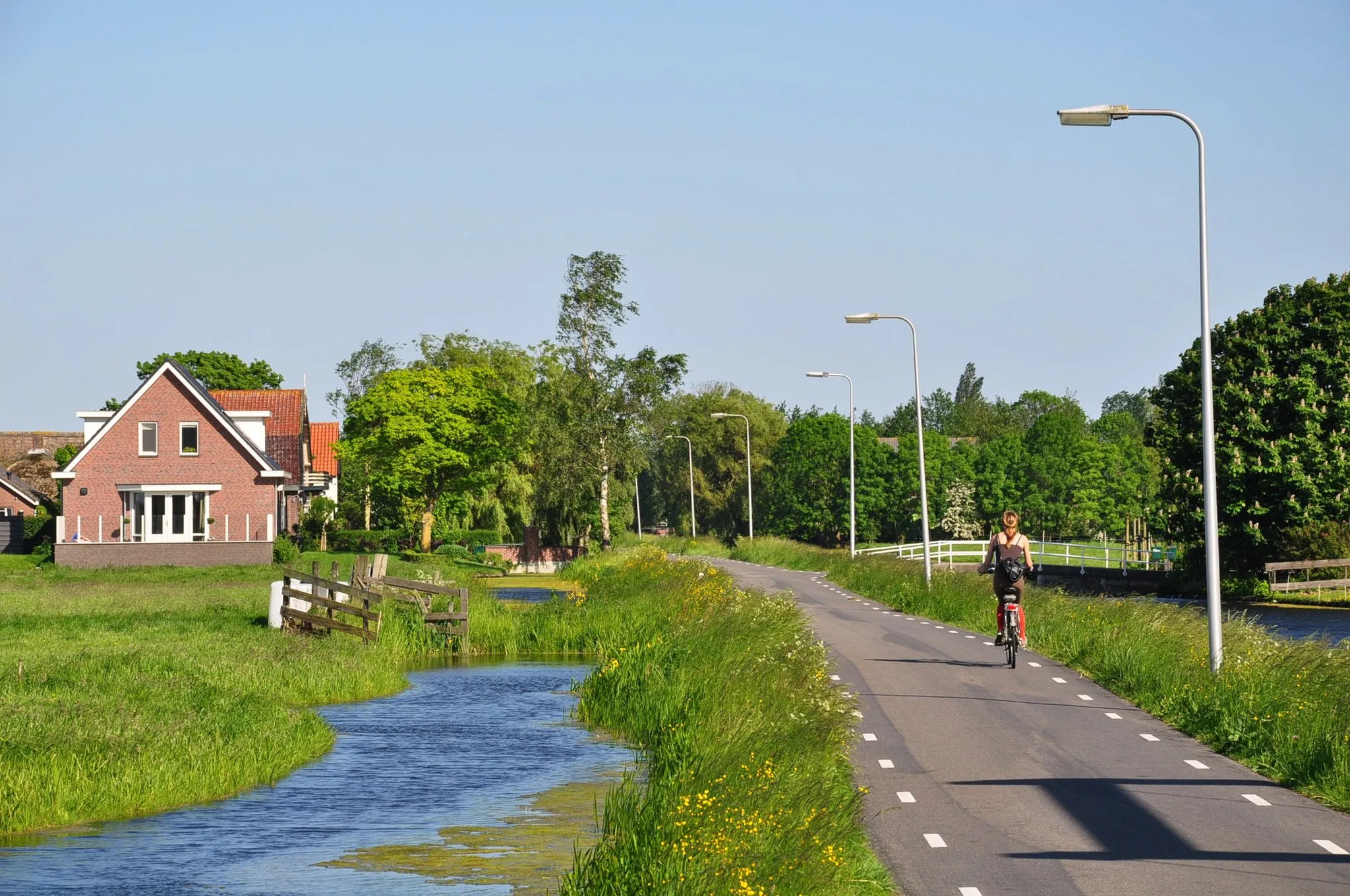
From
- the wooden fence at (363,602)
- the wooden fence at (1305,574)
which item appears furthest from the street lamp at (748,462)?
the wooden fence at (363,602)

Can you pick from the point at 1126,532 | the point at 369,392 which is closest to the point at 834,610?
the point at 369,392

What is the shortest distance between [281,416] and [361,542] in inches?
305

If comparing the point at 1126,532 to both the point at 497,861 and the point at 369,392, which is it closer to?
the point at 369,392

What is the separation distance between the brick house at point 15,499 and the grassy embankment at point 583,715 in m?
42.2

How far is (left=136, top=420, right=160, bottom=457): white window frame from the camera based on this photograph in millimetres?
57094

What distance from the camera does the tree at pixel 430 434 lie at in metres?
73.2

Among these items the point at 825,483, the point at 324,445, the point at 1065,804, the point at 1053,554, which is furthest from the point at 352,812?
the point at 825,483

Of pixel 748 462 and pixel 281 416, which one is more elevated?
pixel 281 416

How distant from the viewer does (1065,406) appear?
548ft

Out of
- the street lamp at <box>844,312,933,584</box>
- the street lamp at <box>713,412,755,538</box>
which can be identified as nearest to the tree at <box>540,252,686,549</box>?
the street lamp at <box>713,412,755,538</box>

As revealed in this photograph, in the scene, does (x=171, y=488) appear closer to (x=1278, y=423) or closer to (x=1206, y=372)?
(x=1278, y=423)

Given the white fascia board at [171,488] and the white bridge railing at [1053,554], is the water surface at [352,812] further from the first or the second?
the white fascia board at [171,488]

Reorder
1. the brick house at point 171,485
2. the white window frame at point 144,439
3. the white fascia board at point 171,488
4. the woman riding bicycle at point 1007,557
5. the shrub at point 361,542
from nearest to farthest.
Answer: the woman riding bicycle at point 1007,557 < the brick house at point 171,485 < the white fascia board at point 171,488 < the white window frame at point 144,439 < the shrub at point 361,542

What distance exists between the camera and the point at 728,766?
34.4ft
